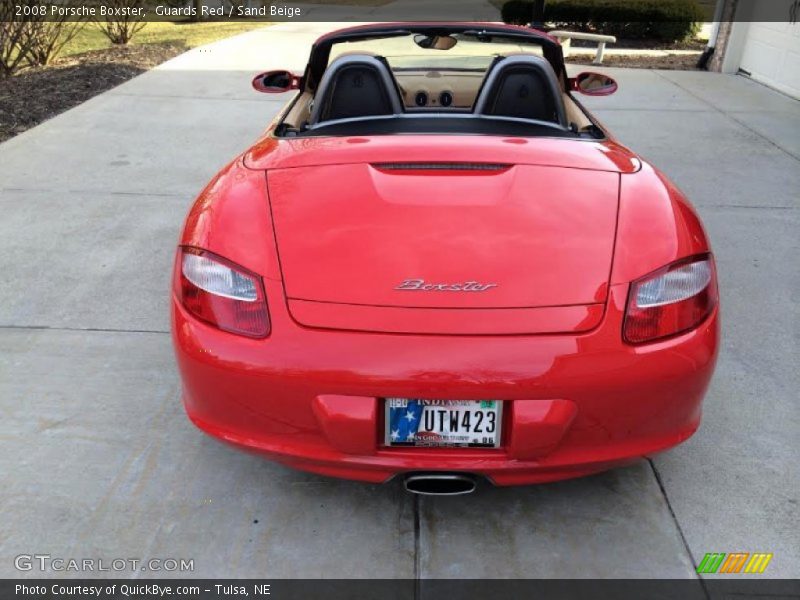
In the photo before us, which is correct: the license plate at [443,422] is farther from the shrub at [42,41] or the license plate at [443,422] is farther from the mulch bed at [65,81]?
the shrub at [42,41]

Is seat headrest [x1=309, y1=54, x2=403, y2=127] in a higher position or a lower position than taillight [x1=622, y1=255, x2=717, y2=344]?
higher

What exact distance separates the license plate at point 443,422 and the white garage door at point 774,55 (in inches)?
346

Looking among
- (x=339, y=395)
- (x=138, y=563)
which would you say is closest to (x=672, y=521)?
(x=339, y=395)

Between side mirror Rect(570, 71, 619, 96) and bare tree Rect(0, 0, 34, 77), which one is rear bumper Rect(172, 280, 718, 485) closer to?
side mirror Rect(570, 71, 619, 96)

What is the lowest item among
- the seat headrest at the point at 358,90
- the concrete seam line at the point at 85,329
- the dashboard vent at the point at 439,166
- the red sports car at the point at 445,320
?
the concrete seam line at the point at 85,329

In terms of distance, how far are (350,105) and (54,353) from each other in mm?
1640

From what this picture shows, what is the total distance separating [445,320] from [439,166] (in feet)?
2.30

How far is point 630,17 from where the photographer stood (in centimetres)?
1424

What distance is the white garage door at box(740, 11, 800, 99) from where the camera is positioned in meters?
9.20

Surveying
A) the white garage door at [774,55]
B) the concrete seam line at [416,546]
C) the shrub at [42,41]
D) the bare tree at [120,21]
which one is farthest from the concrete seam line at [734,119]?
the bare tree at [120,21]

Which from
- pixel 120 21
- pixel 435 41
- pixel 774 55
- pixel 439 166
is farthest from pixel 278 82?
pixel 120 21

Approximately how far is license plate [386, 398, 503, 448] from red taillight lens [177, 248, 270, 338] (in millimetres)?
420

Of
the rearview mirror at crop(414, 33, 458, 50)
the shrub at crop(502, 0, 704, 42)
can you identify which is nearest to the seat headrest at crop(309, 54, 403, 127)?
the rearview mirror at crop(414, 33, 458, 50)

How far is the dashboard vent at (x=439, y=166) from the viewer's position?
97.9 inches
